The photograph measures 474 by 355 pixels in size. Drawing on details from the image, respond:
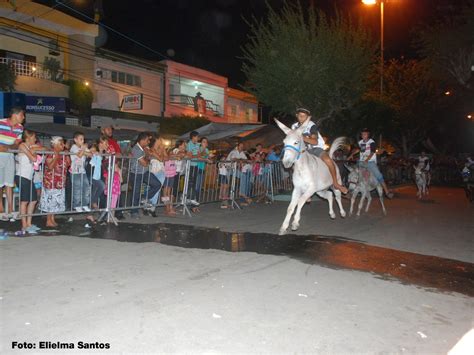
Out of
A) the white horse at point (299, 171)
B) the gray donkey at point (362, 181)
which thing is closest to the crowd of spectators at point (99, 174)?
the gray donkey at point (362, 181)

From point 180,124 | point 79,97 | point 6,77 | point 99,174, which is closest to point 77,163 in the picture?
point 99,174

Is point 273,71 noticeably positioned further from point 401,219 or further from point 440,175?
point 440,175

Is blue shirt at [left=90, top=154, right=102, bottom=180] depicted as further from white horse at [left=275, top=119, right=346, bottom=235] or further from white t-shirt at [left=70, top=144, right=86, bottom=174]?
white horse at [left=275, top=119, right=346, bottom=235]

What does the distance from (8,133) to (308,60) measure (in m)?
12.5

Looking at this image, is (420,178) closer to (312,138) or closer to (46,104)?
(312,138)

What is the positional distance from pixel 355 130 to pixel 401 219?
12.1 m

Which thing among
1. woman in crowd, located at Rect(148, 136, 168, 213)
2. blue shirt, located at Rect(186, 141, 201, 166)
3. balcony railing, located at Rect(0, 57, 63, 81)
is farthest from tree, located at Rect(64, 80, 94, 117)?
woman in crowd, located at Rect(148, 136, 168, 213)

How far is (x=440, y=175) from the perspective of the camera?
35.7m

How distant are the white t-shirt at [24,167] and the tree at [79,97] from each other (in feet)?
70.3

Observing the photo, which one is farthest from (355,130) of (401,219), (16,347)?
Result: (16,347)

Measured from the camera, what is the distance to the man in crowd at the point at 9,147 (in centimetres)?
748

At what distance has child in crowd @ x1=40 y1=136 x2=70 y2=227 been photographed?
330 inches

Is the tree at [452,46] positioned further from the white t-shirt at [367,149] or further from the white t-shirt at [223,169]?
the white t-shirt at [223,169]

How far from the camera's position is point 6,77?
70.2 feet
